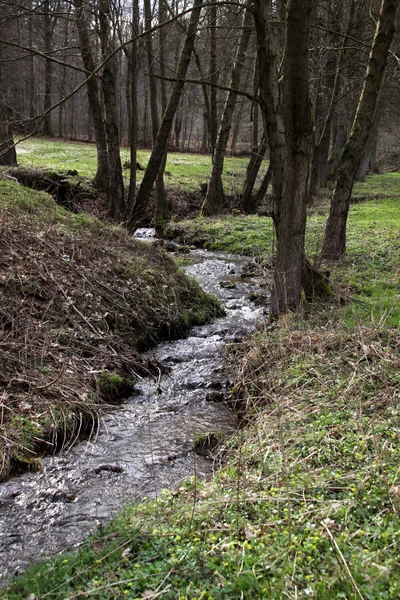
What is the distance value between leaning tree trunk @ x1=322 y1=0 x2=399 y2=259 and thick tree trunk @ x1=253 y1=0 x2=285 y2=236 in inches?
148

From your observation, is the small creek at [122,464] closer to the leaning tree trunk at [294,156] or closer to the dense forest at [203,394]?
the dense forest at [203,394]

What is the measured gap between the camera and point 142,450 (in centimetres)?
519

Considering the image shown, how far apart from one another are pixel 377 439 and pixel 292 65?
5.11m

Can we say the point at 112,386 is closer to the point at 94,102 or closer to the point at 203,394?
the point at 203,394

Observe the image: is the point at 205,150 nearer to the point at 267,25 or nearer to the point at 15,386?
the point at 267,25

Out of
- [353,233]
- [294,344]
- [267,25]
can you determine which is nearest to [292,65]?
[267,25]

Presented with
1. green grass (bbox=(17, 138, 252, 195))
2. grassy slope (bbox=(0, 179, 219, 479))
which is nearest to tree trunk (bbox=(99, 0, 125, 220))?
grassy slope (bbox=(0, 179, 219, 479))

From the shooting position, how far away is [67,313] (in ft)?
23.6

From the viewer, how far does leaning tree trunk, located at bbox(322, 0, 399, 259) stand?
10.3 metres

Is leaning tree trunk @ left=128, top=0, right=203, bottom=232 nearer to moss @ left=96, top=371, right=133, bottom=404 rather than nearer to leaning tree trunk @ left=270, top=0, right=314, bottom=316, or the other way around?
leaning tree trunk @ left=270, top=0, right=314, bottom=316

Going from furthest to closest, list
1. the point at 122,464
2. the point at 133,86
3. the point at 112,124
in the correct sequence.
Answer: the point at 133,86 → the point at 112,124 → the point at 122,464

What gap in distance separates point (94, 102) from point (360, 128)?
877 centimetres

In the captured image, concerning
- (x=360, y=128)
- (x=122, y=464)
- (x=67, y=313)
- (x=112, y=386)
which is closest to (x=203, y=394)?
(x=112, y=386)

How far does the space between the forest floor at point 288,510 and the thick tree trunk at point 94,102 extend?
9170mm
